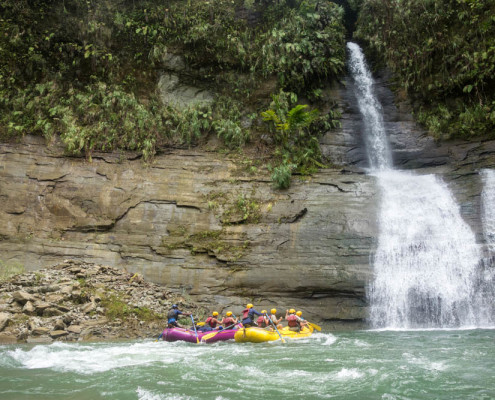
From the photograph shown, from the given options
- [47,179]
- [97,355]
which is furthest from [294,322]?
[47,179]

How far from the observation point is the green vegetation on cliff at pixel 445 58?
648 inches

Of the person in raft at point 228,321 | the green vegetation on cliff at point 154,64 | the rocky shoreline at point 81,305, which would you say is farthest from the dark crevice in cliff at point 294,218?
the rocky shoreline at point 81,305

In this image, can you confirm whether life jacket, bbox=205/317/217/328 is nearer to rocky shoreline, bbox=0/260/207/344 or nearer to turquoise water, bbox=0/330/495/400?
rocky shoreline, bbox=0/260/207/344

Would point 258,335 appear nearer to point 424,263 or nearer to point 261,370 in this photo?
point 261,370

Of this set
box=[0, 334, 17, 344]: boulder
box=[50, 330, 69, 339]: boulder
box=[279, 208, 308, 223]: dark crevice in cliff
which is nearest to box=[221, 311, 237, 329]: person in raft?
box=[279, 208, 308, 223]: dark crevice in cliff

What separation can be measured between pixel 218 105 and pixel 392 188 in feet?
30.0

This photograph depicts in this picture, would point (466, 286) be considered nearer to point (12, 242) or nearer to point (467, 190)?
point (467, 190)

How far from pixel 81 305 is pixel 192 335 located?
12.1 feet

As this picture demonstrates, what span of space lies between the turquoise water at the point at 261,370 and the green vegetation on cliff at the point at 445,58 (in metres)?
10.7

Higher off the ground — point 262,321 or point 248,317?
point 248,317

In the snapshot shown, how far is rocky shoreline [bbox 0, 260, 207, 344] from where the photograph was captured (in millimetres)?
10344

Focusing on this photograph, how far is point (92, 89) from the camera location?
18141mm

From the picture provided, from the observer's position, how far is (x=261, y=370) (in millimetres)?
6711

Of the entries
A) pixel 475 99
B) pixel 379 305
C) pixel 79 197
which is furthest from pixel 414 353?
pixel 475 99
